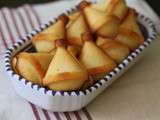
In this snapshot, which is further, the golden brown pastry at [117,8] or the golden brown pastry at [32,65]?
the golden brown pastry at [117,8]

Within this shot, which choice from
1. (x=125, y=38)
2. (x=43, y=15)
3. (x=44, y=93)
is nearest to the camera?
(x=44, y=93)

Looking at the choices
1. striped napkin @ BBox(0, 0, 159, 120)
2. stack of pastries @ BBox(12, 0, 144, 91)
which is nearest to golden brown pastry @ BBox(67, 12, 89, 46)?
stack of pastries @ BBox(12, 0, 144, 91)

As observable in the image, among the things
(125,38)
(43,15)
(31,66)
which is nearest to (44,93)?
(31,66)

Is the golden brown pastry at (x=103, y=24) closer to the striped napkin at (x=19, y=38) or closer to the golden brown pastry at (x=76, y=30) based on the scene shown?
the golden brown pastry at (x=76, y=30)

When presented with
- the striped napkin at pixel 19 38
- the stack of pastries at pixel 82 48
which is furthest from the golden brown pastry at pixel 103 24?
the striped napkin at pixel 19 38

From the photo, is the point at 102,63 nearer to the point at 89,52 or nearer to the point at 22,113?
the point at 89,52

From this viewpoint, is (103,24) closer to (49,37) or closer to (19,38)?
(49,37)
